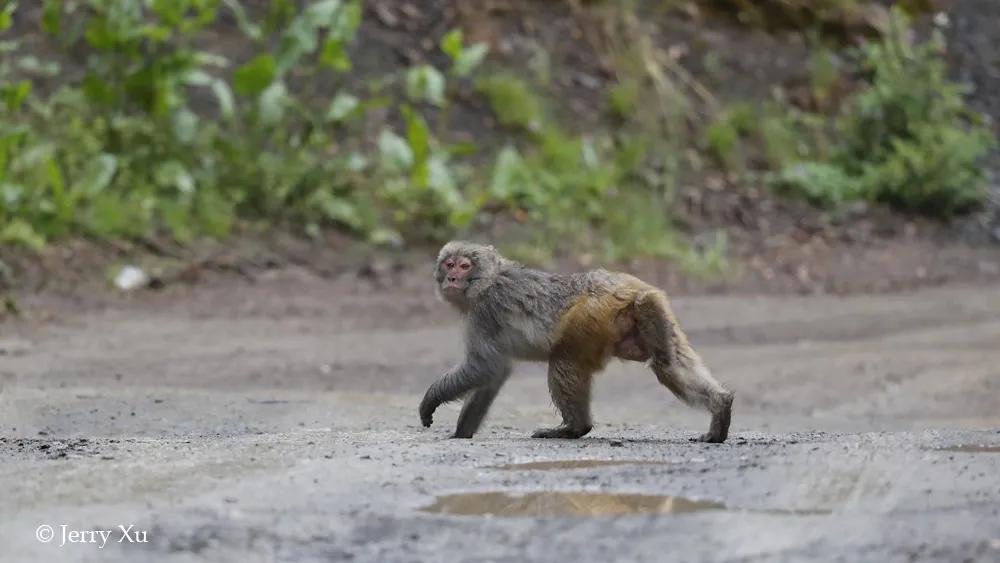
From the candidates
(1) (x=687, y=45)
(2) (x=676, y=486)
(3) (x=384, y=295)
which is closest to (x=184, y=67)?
(3) (x=384, y=295)

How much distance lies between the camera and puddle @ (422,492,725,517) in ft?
16.1

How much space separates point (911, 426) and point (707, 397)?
10.9 ft

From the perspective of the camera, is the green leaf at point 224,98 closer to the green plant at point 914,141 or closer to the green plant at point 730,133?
the green plant at point 730,133

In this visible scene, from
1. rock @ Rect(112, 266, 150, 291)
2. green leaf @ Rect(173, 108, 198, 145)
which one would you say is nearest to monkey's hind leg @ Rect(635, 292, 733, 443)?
rock @ Rect(112, 266, 150, 291)

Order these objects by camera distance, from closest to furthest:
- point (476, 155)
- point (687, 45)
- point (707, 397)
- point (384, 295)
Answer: point (707, 397), point (384, 295), point (476, 155), point (687, 45)

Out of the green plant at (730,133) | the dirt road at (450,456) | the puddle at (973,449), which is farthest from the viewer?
the green plant at (730,133)

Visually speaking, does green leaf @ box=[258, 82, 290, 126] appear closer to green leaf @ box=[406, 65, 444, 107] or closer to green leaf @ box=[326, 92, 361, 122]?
green leaf @ box=[326, 92, 361, 122]

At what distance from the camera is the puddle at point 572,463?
581cm

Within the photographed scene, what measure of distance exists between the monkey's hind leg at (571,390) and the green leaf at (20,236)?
28.9ft

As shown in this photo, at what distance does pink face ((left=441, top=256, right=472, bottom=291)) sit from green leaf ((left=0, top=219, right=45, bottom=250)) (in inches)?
322

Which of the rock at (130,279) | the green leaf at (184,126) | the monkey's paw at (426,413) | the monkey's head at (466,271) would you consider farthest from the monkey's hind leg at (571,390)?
the green leaf at (184,126)

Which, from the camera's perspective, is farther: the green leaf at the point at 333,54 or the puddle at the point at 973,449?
the green leaf at the point at 333,54

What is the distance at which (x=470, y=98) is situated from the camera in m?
19.4

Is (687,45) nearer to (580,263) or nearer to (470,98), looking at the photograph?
(470,98)
